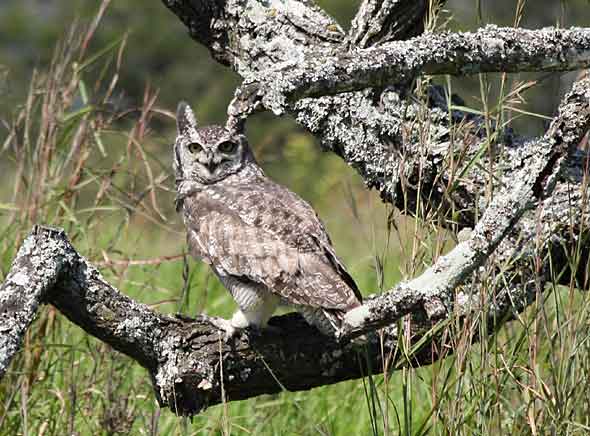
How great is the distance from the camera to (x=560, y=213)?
2826 millimetres

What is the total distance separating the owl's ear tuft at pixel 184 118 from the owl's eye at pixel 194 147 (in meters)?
0.10

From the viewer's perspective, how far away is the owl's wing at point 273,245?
2.89m

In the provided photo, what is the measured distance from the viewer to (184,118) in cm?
385

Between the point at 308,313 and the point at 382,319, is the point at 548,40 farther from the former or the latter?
the point at 308,313

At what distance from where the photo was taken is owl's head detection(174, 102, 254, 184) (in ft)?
12.0

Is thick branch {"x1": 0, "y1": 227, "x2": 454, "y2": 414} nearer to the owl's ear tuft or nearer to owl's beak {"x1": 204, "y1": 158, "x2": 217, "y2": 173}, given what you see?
owl's beak {"x1": 204, "y1": 158, "x2": 217, "y2": 173}

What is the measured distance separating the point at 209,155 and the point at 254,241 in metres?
0.61

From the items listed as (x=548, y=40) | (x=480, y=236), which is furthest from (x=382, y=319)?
(x=548, y=40)

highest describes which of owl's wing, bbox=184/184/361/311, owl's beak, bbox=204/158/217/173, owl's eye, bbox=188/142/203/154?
owl's eye, bbox=188/142/203/154

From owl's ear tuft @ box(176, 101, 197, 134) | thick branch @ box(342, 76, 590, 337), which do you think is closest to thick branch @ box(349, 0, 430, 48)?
thick branch @ box(342, 76, 590, 337)

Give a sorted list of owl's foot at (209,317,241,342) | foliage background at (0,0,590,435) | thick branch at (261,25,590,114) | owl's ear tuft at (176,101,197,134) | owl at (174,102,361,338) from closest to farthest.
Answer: thick branch at (261,25,590,114) → foliage background at (0,0,590,435) → owl's foot at (209,317,241,342) → owl at (174,102,361,338) → owl's ear tuft at (176,101,197,134)

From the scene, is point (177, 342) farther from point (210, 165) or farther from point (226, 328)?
point (210, 165)

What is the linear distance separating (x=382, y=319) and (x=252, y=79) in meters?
0.59

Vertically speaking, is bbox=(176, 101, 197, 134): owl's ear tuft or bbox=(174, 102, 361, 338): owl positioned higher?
bbox=(176, 101, 197, 134): owl's ear tuft
